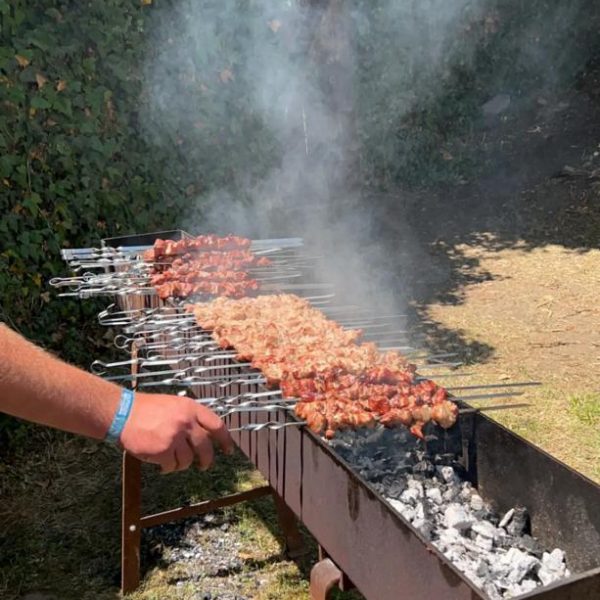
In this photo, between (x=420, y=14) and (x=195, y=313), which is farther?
(x=420, y=14)

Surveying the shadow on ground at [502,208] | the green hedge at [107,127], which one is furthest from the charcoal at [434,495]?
the shadow on ground at [502,208]

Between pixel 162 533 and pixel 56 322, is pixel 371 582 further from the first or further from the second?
pixel 56 322

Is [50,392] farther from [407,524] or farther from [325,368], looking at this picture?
[325,368]

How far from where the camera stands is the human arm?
1.65m

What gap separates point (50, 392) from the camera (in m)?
1.69

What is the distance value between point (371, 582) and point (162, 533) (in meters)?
2.65

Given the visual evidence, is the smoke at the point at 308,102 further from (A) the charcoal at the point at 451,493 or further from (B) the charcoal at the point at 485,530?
(B) the charcoal at the point at 485,530

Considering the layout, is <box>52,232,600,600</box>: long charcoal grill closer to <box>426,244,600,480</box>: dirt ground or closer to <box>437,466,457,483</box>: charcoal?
<box>437,466,457,483</box>: charcoal

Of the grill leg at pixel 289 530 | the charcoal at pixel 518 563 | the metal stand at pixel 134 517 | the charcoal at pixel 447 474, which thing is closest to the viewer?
the charcoal at pixel 518 563

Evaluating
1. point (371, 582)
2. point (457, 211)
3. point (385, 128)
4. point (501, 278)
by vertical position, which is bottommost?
point (371, 582)

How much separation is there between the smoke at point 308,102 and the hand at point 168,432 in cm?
457

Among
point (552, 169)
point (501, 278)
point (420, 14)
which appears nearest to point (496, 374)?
point (501, 278)

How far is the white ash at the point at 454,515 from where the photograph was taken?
2127mm

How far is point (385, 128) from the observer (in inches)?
465
